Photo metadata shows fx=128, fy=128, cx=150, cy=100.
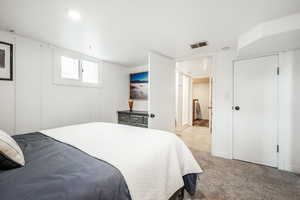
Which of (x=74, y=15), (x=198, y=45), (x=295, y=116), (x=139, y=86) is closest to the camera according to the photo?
(x=74, y=15)

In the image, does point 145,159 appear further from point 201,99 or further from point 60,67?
point 201,99

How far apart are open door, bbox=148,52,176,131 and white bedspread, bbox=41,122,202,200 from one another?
1131 millimetres

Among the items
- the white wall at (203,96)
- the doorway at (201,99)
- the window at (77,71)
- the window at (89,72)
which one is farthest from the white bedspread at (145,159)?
the white wall at (203,96)

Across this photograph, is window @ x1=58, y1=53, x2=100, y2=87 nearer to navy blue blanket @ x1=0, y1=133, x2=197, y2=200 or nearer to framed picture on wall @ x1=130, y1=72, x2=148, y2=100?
framed picture on wall @ x1=130, y1=72, x2=148, y2=100

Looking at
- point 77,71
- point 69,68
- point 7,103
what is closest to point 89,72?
point 77,71

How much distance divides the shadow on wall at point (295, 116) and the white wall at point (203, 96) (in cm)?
509

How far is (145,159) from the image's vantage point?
3.35ft

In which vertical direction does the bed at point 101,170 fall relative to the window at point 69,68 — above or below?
below

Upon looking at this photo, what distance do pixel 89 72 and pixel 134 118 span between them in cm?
158

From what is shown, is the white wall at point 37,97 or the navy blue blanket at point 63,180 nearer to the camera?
the navy blue blanket at point 63,180

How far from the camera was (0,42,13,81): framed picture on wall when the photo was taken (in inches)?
75.3

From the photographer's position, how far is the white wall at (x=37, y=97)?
1.99 metres

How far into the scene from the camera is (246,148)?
2547 millimetres

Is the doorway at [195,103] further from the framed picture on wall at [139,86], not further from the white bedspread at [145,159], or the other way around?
the white bedspread at [145,159]
